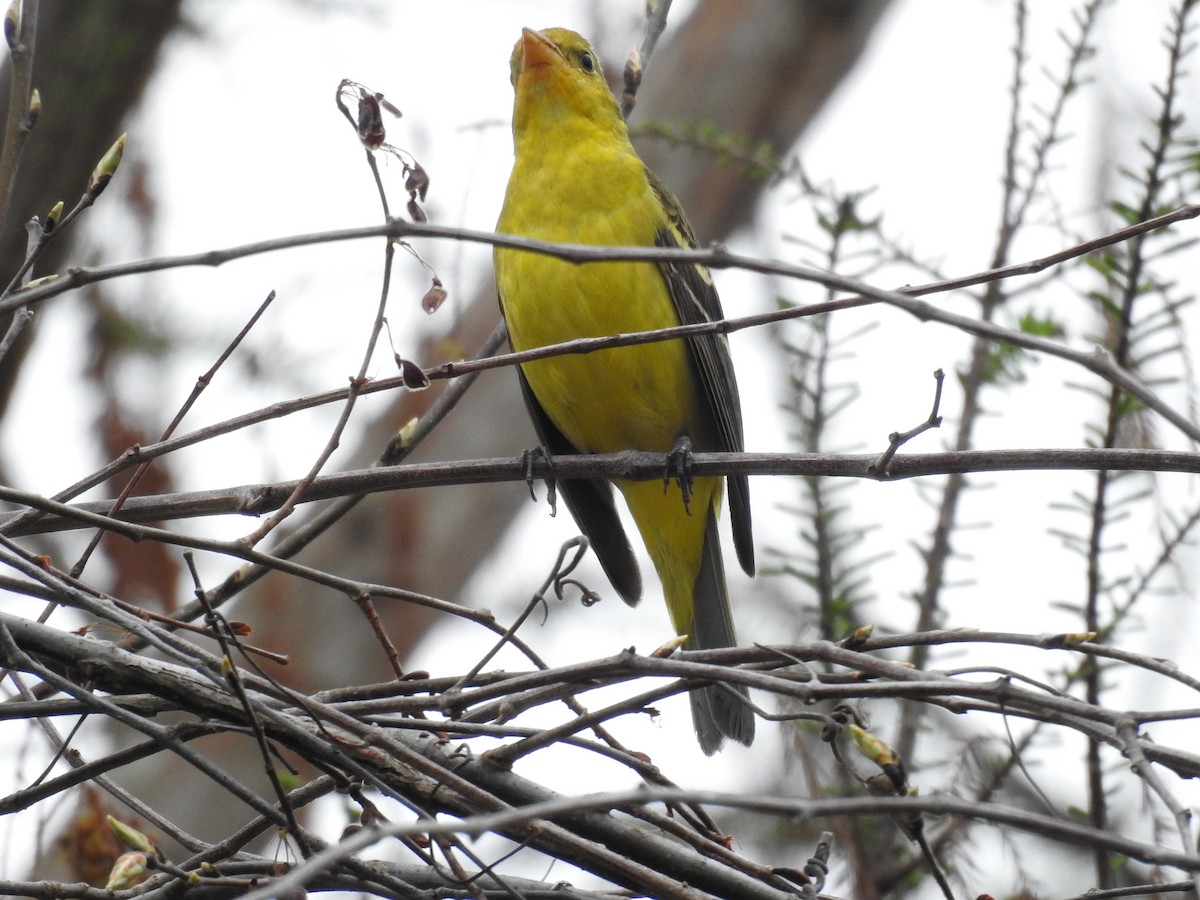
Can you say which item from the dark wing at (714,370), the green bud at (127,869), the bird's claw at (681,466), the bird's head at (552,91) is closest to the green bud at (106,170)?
the green bud at (127,869)

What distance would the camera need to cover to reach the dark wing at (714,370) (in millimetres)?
4234

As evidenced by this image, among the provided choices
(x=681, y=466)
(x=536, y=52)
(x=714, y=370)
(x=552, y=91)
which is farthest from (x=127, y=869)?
(x=536, y=52)

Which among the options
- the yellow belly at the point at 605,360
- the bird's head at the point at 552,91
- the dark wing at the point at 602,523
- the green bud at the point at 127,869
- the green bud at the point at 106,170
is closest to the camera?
the green bud at the point at 127,869

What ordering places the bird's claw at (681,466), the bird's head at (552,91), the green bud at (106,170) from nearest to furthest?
the green bud at (106,170) → the bird's claw at (681,466) → the bird's head at (552,91)

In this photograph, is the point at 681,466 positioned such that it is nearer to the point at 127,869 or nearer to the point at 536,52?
the point at 127,869

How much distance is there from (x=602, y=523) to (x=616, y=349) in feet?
2.72

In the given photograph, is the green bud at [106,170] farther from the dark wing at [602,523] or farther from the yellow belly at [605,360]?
the dark wing at [602,523]

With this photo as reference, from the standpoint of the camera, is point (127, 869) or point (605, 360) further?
point (605, 360)

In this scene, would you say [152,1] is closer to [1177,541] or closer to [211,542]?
[211,542]

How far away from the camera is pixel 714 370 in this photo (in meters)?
4.27

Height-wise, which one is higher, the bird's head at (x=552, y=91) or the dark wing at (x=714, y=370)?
the bird's head at (x=552, y=91)

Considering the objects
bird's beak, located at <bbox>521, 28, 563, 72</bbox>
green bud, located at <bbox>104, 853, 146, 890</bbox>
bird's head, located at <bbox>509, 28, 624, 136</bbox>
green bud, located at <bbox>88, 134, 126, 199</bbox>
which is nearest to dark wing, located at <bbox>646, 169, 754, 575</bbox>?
bird's head, located at <bbox>509, 28, 624, 136</bbox>

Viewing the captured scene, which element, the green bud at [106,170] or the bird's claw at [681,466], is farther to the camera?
the bird's claw at [681,466]

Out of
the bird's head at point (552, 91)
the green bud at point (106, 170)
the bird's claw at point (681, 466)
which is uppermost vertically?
the bird's head at point (552, 91)
